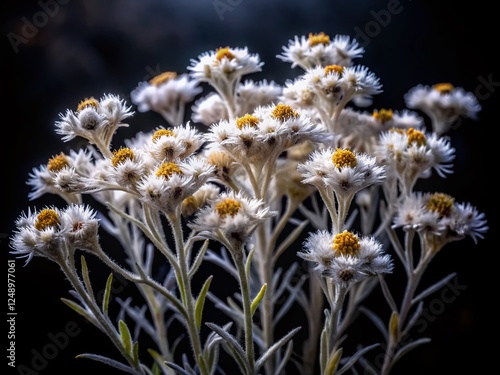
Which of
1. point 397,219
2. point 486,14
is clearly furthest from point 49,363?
point 486,14

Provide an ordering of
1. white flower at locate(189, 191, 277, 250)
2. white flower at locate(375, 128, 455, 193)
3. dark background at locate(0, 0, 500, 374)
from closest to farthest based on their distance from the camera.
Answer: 1. white flower at locate(189, 191, 277, 250)
2. white flower at locate(375, 128, 455, 193)
3. dark background at locate(0, 0, 500, 374)

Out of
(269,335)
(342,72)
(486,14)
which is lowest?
(269,335)

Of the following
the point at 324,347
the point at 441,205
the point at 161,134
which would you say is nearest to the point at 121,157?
the point at 161,134

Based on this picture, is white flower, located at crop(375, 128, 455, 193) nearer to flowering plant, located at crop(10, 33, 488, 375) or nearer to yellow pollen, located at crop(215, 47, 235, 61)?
flowering plant, located at crop(10, 33, 488, 375)

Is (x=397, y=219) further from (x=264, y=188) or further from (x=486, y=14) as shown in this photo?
(x=486, y=14)

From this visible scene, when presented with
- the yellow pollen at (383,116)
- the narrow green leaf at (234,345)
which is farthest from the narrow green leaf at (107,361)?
the yellow pollen at (383,116)

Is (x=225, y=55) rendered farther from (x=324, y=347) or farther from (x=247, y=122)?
(x=324, y=347)

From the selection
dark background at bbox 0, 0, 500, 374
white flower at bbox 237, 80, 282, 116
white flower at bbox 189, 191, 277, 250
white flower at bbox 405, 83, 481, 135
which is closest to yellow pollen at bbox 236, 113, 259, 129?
white flower at bbox 189, 191, 277, 250
